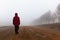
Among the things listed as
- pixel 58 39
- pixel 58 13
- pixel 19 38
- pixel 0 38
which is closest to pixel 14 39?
pixel 19 38

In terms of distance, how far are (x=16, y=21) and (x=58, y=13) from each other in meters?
88.9

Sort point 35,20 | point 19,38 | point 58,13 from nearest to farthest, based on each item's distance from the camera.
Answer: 1. point 19,38
2. point 58,13
3. point 35,20

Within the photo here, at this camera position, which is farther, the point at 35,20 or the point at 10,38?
the point at 35,20

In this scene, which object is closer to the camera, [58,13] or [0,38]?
[0,38]

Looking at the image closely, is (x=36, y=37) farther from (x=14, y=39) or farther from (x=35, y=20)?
(x=35, y=20)

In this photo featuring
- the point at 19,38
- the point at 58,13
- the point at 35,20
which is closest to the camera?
the point at 19,38

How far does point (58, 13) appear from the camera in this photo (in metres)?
114

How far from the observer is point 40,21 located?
413 feet

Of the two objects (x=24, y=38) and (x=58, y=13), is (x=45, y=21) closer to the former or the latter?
(x=58, y=13)

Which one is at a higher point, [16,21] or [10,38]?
[16,21]

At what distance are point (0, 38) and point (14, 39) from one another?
2.20 metres

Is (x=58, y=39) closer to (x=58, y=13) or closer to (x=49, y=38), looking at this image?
(x=49, y=38)

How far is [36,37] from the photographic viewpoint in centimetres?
2650

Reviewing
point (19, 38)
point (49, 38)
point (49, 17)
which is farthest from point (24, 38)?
point (49, 17)
